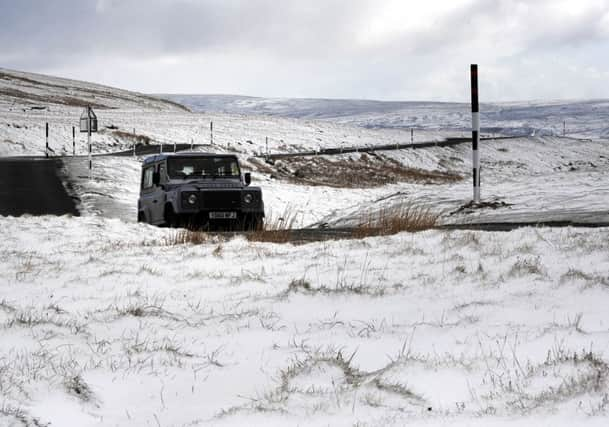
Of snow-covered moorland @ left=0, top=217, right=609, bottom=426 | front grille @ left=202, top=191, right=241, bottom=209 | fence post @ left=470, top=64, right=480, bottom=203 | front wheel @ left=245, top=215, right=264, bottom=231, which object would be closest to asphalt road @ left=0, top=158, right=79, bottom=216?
front grille @ left=202, top=191, right=241, bottom=209

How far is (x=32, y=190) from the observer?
24766 millimetres

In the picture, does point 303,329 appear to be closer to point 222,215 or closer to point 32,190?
point 222,215

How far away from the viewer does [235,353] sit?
15.8 ft

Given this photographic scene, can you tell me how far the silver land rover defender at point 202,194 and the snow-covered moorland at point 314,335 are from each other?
15.0ft

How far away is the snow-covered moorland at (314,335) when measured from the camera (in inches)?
145

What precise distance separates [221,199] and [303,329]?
8.69 metres

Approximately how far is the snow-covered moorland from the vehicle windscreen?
5.54m

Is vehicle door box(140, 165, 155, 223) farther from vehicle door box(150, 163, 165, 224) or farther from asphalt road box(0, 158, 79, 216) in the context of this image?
asphalt road box(0, 158, 79, 216)

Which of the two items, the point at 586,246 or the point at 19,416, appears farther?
the point at 586,246

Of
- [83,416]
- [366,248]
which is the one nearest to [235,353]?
[83,416]

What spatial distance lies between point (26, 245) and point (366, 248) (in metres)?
4.53

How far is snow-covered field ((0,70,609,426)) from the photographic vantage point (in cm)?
370

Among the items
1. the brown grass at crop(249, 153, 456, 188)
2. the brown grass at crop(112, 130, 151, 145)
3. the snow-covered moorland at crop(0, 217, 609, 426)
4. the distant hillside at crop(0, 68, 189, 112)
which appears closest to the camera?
the snow-covered moorland at crop(0, 217, 609, 426)

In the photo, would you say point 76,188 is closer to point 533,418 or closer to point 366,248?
point 366,248
